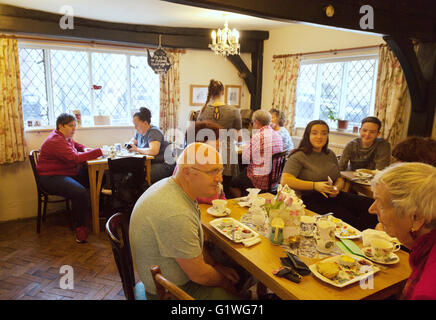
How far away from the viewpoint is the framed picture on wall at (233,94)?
5.69 meters

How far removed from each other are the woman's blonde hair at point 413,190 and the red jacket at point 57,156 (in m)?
3.05

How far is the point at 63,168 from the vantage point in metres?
3.39

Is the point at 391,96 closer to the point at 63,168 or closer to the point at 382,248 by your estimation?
the point at 382,248

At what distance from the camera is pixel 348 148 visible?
341 cm

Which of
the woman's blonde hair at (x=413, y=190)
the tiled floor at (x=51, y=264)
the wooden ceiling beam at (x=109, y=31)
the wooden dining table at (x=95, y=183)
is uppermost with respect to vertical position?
the wooden ceiling beam at (x=109, y=31)

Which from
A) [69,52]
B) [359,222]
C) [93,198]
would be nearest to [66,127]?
[93,198]

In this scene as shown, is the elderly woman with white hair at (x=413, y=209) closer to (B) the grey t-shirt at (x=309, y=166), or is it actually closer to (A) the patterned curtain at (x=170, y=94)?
(B) the grey t-shirt at (x=309, y=166)

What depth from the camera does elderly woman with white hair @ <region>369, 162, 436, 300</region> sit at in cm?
102

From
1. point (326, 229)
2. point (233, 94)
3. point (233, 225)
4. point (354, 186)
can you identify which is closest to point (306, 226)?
point (326, 229)

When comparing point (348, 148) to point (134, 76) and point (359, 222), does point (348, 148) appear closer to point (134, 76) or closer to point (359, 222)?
point (359, 222)

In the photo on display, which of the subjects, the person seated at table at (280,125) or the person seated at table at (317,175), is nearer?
the person seated at table at (317,175)

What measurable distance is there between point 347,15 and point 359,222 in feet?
6.09

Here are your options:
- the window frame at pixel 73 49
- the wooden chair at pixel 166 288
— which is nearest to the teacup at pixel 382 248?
the wooden chair at pixel 166 288

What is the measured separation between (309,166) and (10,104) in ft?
11.4
